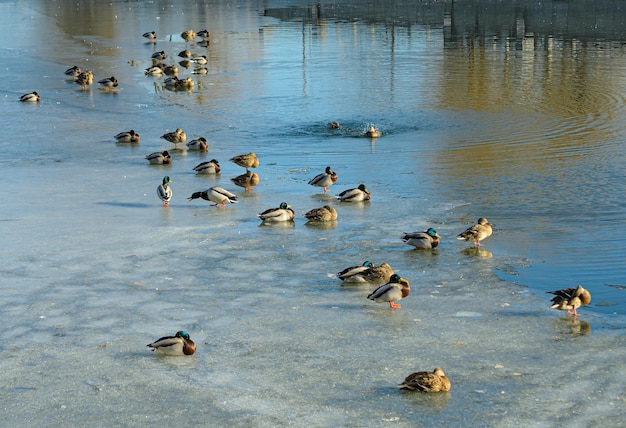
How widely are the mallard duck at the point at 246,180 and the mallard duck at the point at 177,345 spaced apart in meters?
8.43

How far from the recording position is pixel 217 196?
694 inches

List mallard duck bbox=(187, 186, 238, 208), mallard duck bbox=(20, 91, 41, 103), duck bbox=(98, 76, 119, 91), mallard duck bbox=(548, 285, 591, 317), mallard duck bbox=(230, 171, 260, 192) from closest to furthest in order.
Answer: mallard duck bbox=(548, 285, 591, 317)
mallard duck bbox=(187, 186, 238, 208)
mallard duck bbox=(230, 171, 260, 192)
mallard duck bbox=(20, 91, 41, 103)
duck bbox=(98, 76, 119, 91)

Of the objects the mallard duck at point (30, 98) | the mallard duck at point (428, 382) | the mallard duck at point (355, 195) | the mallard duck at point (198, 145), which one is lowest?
the mallard duck at point (428, 382)

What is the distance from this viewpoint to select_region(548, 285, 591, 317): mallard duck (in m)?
11.8

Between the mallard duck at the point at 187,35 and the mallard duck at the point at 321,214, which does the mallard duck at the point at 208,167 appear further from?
the mallard duck at the point at 187,35

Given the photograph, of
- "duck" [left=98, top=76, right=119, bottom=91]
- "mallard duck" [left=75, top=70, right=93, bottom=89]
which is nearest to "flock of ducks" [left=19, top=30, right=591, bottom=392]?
"duck" [left=98, top=76, right=119, bottom=91]

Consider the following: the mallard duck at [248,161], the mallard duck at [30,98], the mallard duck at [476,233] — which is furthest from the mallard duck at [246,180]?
the mallard duck at [30,98]

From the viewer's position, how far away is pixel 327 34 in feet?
170

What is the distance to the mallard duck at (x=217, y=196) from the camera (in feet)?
57.8

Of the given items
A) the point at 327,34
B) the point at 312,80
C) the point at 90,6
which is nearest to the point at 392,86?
the point at 312,80

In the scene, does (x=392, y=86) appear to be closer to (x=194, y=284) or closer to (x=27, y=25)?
(x=194, y=284)

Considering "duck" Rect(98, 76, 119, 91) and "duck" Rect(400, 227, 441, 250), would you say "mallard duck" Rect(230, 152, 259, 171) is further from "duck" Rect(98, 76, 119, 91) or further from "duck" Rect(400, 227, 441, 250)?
"duck" Rect(98, 76, 119, 91)

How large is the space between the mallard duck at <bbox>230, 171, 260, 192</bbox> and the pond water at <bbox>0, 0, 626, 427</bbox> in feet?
0.48

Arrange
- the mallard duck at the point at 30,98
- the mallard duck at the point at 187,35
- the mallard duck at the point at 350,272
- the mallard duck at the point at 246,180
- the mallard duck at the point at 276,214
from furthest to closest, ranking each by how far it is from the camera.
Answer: the mallard duck at the point at 187,35 < the mallard duck at the point at 30,98 < the mallard duck at the point at 246,180 < the mallard duck at the point at 276,214 < the mallard duck at the point at 350,272
